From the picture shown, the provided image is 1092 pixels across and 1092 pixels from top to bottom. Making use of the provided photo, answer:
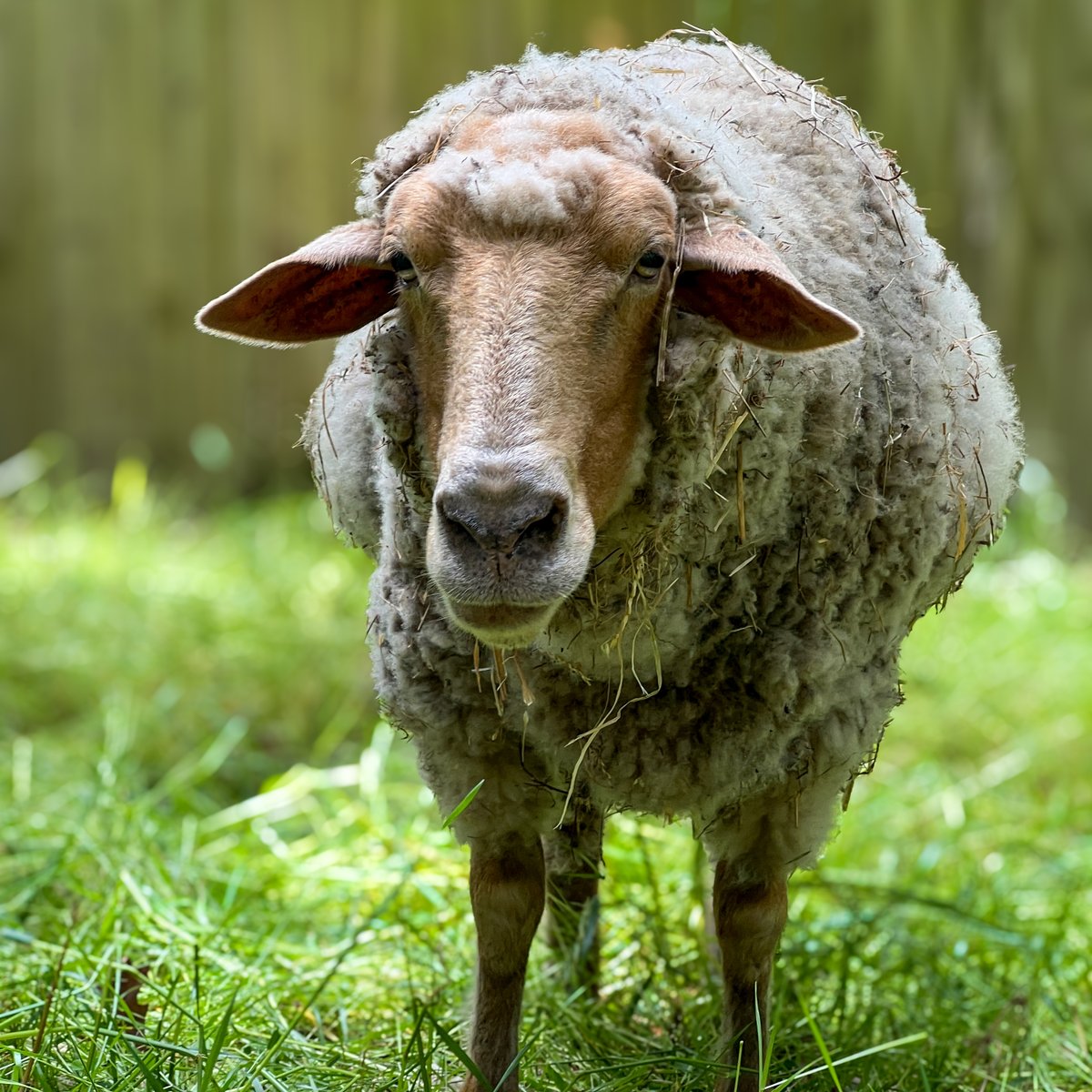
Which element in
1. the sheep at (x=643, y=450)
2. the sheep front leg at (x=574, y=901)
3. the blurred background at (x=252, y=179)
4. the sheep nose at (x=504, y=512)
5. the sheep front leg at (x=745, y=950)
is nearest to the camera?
the sheep nose at (x=504, y=512)

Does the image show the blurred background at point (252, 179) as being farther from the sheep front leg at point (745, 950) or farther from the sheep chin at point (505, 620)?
the sheep chin at point (505, 620)

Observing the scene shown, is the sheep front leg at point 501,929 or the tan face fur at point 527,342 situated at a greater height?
the tan face fur at point 527,342

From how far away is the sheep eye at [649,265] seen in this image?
6.84ft

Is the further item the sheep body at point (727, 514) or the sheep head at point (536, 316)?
the sheep body at point (727, 514)

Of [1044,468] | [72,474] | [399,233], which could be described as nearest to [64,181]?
[72,474]

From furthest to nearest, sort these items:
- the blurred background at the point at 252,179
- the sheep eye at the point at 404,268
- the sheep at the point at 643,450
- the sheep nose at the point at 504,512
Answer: the blurred background at the point at 252,179, the sheep eye at the point at 404,268, the sheep at the point at 643,450, the sheep nose at the point at 504,512

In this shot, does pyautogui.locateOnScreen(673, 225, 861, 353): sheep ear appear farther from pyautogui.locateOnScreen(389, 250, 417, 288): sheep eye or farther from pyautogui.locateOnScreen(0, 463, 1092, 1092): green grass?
pyautogui.locateOnScreen(0, 463, 1092, 1092): green grass

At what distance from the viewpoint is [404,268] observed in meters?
2.17

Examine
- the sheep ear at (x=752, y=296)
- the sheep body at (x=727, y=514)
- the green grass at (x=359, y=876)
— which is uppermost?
the sheep ear at (x=752, y=296)

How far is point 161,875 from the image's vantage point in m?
3.39

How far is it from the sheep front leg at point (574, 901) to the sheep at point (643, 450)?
0.05m

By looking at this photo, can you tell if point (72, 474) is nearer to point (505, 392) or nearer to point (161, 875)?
point (161, 875)

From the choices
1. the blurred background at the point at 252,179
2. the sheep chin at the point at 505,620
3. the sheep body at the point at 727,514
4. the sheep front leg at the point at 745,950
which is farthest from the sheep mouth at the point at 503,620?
the blurred background at the point at 252,179

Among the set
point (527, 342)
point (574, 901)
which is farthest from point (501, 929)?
point (527, 342)
